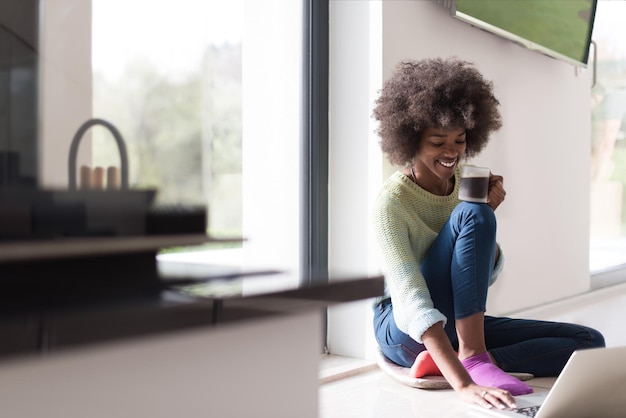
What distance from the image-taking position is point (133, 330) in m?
0.51

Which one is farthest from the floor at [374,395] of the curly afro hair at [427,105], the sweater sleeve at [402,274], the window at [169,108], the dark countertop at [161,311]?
the dark countertop at [161,311]

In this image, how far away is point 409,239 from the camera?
177cm

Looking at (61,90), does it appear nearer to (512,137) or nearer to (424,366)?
(424,366)

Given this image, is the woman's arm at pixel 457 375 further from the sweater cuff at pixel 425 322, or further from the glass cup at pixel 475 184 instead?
the glass cup at pixel 475 184

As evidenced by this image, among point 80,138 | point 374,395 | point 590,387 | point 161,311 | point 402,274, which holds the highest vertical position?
point 80,138

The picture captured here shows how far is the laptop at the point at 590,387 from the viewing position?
1130mm

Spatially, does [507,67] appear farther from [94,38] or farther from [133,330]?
[133,330]

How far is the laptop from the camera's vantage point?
113 centimetres

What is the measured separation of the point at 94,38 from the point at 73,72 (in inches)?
2.8

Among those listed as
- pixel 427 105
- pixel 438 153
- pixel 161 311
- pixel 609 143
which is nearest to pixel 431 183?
pixel 438 153

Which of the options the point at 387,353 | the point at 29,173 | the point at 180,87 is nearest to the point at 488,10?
the point at 387,353

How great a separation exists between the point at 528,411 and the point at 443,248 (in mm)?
443

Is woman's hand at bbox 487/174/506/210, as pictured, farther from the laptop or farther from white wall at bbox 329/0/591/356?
the laptop

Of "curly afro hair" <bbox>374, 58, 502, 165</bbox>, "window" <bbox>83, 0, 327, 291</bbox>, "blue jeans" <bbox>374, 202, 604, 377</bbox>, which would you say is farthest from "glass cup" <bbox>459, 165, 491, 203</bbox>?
"window" <bbox>83, 0, 327, 291</bbox>
